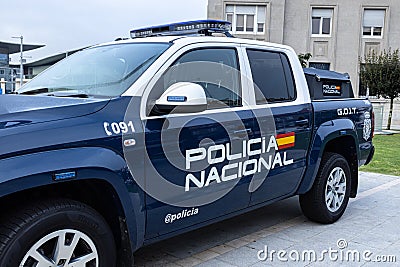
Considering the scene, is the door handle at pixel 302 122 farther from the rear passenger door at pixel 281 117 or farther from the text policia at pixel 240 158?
the text policia at pixel 240 158

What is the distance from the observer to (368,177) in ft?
25.8

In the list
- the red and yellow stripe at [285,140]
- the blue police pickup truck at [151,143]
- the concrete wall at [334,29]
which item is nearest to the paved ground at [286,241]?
the blue police pickup truck at [151,143]

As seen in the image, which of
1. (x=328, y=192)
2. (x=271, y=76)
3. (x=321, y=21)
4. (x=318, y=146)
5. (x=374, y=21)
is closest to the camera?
(x=271, y=76)

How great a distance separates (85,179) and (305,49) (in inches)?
1046

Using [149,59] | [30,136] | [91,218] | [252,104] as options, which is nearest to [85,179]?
[91,218]

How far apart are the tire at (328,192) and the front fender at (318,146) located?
14cm

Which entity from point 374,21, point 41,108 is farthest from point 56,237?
point 374,21

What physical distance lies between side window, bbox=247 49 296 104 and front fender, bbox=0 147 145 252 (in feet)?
5.21

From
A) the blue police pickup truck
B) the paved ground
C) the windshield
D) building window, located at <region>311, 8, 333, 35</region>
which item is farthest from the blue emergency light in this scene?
building window, located at <region>311, 8, 333, 35</region>

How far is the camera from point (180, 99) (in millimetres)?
2975

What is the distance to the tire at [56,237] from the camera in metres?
2.33

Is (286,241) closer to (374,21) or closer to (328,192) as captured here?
(328,192)

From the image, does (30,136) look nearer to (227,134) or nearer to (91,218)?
(91,218)

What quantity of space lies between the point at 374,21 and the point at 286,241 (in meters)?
25.8
